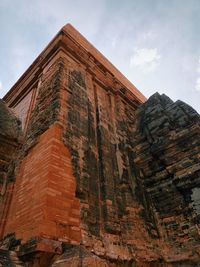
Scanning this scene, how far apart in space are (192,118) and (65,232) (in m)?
5.13

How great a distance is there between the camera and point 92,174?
5.00m

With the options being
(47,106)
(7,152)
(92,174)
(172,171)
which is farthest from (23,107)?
(172,171)

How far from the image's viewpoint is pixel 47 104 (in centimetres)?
562

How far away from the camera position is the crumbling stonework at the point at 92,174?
3613 millimetres

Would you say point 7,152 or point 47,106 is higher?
point 47,106

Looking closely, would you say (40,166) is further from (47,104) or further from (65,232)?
(47,104)

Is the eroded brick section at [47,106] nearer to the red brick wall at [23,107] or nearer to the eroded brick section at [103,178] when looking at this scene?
the eroded brick section at [103,178]

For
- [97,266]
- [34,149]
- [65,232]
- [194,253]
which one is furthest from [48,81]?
[194,253]

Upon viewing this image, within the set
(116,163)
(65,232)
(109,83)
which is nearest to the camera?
(65,232)

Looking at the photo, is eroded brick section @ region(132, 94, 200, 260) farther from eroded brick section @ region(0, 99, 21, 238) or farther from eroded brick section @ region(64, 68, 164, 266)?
eroded brick section @ region(0, 99, 21, 238)

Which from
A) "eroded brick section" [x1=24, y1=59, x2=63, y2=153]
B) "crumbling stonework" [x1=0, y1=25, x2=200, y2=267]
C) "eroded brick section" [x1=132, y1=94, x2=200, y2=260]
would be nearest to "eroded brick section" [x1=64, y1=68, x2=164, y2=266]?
"crumbling stonework" [x1=0, y1=25, x2=200, y2=267]

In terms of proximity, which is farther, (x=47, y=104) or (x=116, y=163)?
(x=116, y=163)

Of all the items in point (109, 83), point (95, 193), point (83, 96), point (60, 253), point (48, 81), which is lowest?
point (60, 253)

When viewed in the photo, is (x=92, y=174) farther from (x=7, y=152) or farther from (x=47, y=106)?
(x=7, y=152)
